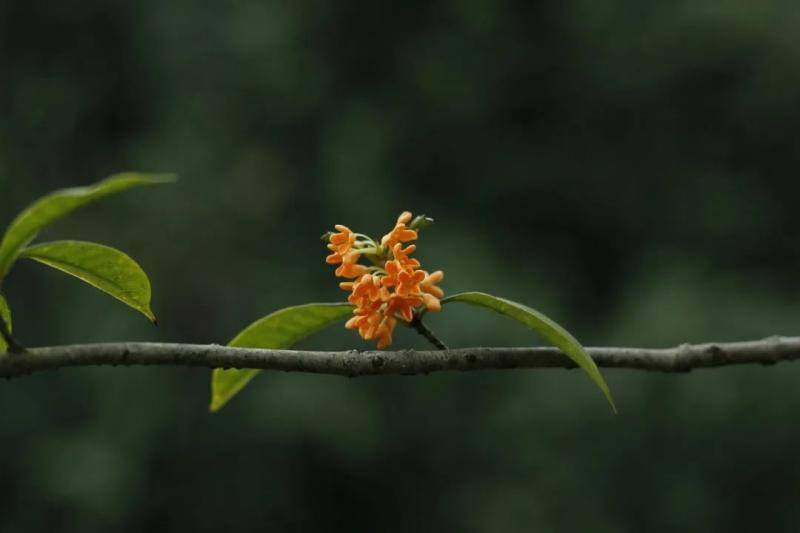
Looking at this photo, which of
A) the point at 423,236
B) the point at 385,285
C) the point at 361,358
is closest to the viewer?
the point at 361,358

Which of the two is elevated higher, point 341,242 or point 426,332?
point 341,242

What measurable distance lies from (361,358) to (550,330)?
→ 220mm

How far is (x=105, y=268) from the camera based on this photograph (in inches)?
52.2

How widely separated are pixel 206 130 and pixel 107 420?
2.91m

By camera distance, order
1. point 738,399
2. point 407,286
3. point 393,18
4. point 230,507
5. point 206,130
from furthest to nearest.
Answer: point 393,18
point 206,130
point 230,507
point 738,399
point 407,286

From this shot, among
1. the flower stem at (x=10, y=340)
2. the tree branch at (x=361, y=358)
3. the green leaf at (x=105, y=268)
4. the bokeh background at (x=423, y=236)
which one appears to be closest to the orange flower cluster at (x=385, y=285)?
the tree branch at (x=361, y=358)

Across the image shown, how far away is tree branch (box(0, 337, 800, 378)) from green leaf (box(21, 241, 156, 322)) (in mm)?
153

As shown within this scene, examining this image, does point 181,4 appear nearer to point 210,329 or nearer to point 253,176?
point 253,176

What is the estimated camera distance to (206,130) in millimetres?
10562

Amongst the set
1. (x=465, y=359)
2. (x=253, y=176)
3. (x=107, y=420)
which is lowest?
(x=107, y=420)

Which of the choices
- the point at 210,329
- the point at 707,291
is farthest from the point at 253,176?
the point at 707,291

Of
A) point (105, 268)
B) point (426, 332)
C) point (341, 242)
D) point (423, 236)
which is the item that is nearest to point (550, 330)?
point (426, 332)

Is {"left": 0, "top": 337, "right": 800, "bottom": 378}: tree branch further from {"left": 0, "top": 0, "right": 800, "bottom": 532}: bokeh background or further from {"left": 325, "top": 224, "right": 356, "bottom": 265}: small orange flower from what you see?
{"left": 0, "top": 0, "right": 800, "bottom": 532}: bokeh background

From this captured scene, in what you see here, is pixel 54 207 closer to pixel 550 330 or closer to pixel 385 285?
pixel 385 285
